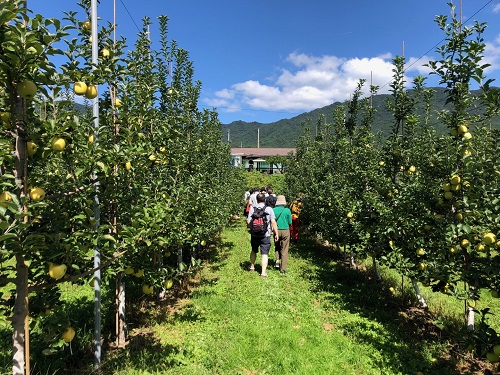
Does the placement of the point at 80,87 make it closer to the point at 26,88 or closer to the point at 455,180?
the point at 26,88

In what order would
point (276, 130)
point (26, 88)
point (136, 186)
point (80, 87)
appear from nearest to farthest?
1. point (26, 88)
2. point (80, 87)
3. point (136, 186)
4. point (276, 130)

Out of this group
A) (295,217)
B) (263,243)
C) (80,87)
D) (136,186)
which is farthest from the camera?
(295,217)

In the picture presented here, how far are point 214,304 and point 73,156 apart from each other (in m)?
4.06

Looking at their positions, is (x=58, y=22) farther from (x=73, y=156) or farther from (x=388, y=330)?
(x=388, y=330)

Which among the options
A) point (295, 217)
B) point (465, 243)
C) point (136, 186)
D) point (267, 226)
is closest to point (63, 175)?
point (136, 186)

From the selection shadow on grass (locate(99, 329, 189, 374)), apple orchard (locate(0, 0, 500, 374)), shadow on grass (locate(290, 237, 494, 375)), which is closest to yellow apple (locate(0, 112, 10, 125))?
apple orchard (locate(0, 0, 500, 374))

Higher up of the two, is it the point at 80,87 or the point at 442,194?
the point at 80,87

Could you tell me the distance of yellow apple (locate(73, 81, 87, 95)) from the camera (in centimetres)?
215

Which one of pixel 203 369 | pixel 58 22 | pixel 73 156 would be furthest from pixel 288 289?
pixel 58 22

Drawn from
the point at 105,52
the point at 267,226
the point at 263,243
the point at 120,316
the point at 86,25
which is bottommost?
the point at 120,316

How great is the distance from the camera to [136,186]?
10.7ft

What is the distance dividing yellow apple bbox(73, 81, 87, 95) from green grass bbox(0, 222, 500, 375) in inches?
69.8

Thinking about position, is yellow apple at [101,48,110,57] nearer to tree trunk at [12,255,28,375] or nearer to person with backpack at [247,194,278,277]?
tree trunk at [12,255,28,375]

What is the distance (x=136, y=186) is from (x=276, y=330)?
3019 mm
